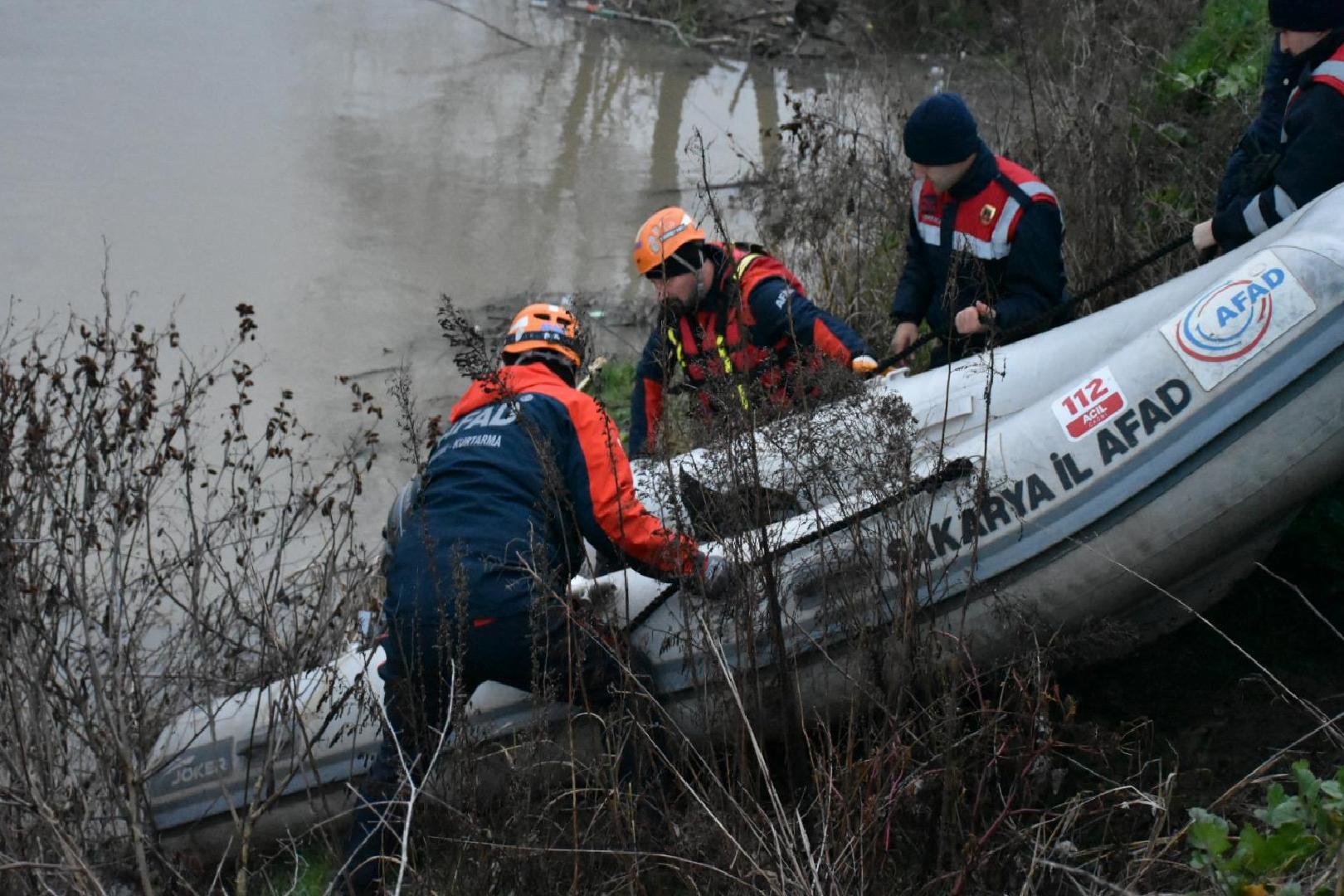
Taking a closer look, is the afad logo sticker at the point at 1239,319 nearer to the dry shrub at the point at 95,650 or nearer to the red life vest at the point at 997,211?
the red life vest at the point at 997,211

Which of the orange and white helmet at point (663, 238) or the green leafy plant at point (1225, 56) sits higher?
the green leafy plant at point (1225, 56)

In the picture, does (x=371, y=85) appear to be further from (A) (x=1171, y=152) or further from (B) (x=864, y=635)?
(B) (x=864, y=635)

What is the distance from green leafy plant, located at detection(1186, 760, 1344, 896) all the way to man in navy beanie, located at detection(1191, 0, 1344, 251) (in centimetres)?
223

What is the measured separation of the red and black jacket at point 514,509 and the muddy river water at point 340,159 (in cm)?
257

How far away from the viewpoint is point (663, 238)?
415cm

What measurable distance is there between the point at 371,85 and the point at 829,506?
10.3 m

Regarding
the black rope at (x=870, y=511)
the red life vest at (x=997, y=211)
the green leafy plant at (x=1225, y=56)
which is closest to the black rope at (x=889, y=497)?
A: the black rope at (x=870, y=511)

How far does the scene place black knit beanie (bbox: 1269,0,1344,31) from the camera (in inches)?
143

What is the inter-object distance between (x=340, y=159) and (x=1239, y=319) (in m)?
8.37

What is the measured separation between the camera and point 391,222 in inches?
370

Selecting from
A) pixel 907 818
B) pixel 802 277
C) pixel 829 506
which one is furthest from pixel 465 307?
pixel 907 818

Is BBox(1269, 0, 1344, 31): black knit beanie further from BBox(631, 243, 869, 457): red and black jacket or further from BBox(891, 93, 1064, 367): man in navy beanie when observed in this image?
BBox(631, 243, 869, 457): red and black jacket

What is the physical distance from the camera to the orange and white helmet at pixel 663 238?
414 centimetres

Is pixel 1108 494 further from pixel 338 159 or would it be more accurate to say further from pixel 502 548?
pixel 338 159
